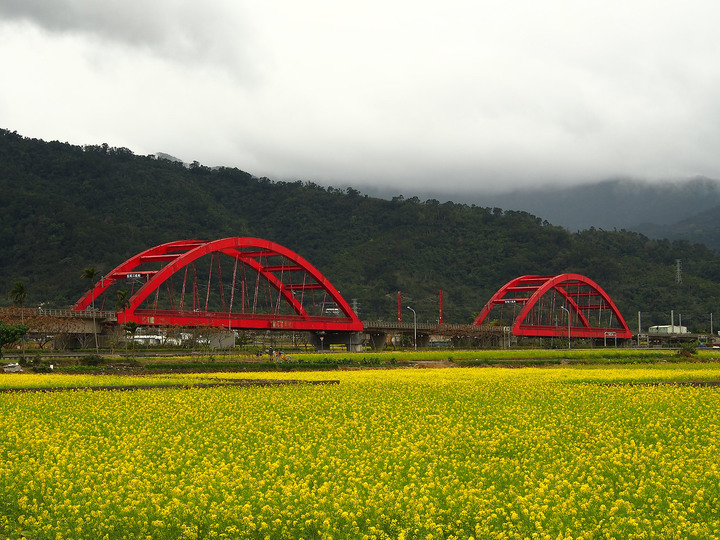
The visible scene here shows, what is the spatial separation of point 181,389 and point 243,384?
3.85 meters

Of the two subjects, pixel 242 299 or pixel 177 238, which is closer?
pixel 242 299

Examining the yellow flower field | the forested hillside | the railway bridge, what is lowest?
the yellow flower field

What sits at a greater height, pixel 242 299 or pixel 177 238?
pixel 177 238

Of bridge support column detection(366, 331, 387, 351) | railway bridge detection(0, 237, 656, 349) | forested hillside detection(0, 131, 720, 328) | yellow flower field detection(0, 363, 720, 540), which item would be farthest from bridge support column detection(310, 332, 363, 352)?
yellow flower field detection(0, 363, 720, 540)

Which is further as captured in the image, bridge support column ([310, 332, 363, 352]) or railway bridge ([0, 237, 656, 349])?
bridge support column ([310, 332, 363, 352])

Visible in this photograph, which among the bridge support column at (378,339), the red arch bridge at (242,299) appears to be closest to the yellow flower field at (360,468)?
the red arch bridge at (242,299)

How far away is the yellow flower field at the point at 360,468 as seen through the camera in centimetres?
1296

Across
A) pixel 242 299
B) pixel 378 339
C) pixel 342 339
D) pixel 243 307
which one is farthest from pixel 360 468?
pixel 378 339

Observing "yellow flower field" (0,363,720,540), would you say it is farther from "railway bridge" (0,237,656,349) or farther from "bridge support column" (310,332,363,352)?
"bridge support column" (310,332,363,352)

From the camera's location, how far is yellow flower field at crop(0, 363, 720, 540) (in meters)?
13.0

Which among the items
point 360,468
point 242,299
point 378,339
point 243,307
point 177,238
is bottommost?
point 360,468

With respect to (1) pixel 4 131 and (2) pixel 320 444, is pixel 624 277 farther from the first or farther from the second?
(2) pixel 320 444

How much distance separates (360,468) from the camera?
1634cm

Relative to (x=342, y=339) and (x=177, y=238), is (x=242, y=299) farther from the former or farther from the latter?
(x=177, y=238)
